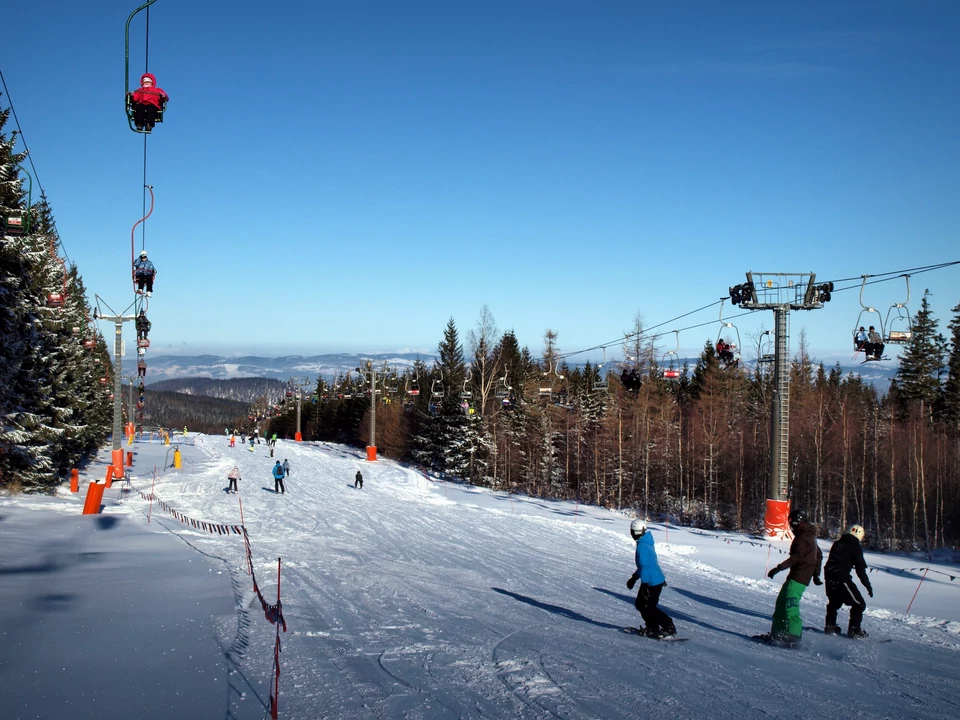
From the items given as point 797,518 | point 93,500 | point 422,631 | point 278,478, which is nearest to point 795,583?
point 797,518

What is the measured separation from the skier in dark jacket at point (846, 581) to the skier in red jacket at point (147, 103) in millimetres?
11301

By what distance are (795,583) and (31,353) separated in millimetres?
27327

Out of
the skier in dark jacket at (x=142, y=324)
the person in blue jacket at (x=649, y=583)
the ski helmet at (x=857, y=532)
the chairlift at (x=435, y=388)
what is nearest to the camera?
the person in blue jacket at (x=649, y=583)

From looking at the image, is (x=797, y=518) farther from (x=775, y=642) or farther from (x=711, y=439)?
(x=711, y=439)

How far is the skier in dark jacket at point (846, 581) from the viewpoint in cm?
1008

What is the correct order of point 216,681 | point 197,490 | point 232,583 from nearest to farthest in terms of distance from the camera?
point 216,681 → point 232,583 → point 197,490

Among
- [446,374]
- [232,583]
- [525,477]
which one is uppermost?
[446,374]

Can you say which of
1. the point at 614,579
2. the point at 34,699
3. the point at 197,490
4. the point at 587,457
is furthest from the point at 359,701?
the point at 587,457

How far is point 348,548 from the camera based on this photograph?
720 inches

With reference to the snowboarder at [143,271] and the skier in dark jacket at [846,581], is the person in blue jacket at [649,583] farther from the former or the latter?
the snowboarder at [143,271]

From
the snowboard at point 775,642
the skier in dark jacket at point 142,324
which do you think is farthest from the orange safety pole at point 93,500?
the snowboard at point 775,642

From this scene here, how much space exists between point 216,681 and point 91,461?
4646 cm

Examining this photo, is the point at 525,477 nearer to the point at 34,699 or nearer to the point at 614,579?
the point at 614,579

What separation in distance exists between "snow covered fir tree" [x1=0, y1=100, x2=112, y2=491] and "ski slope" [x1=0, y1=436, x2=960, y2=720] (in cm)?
562
